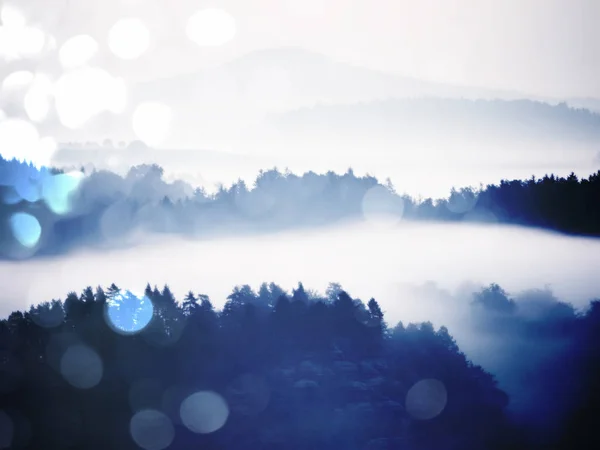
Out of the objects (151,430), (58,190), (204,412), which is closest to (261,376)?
(204,412)

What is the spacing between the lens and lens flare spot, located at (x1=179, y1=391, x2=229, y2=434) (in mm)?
17484

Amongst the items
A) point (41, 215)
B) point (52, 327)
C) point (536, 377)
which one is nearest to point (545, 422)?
point (536, 377)

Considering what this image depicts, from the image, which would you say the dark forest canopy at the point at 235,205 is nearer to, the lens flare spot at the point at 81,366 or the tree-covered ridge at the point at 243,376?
the tree-covered ridge at the point at 243,376

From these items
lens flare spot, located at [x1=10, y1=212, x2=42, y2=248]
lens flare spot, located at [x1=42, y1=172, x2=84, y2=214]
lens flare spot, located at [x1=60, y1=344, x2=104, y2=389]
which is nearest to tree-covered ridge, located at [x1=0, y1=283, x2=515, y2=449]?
lens flare spot, located at [x1=60, y1=344, x2=104, y2=389]

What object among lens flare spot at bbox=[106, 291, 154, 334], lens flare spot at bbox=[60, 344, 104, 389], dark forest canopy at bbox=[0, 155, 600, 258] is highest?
dark forest canopy at bbox=[0, 155, 600, 258]

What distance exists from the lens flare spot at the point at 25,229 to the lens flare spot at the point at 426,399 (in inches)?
434

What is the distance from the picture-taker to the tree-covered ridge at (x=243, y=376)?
17.5 m

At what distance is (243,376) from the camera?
18328 mm

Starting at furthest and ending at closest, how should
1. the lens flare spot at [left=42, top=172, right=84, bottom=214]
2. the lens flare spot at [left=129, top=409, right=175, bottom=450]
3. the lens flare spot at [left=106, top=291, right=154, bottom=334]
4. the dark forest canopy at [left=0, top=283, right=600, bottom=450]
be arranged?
the lens flare spot at [left=106, top=291, right=154, bottom=334] < the lens flare spot at [left=42, top=172, right=84, bottom=214] < the dark forest canopy at [left=0, top=283, right=600, bottom=450] < the lens flare spot at [left=129, top=409, right=175, bottom=450]

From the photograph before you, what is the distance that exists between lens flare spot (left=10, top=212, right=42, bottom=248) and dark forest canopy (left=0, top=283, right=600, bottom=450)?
1.76 meters

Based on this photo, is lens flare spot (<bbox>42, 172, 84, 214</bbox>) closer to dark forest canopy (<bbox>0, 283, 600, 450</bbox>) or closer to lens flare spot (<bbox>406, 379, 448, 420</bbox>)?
dark forest canopy (<bbox>0, 283, 600, 450</bbox>)

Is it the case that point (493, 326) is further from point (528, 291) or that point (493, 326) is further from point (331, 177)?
point (331, 177)

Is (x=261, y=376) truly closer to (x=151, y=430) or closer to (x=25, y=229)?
(x=151, y=430)

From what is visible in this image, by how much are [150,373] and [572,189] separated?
13.1 metres
